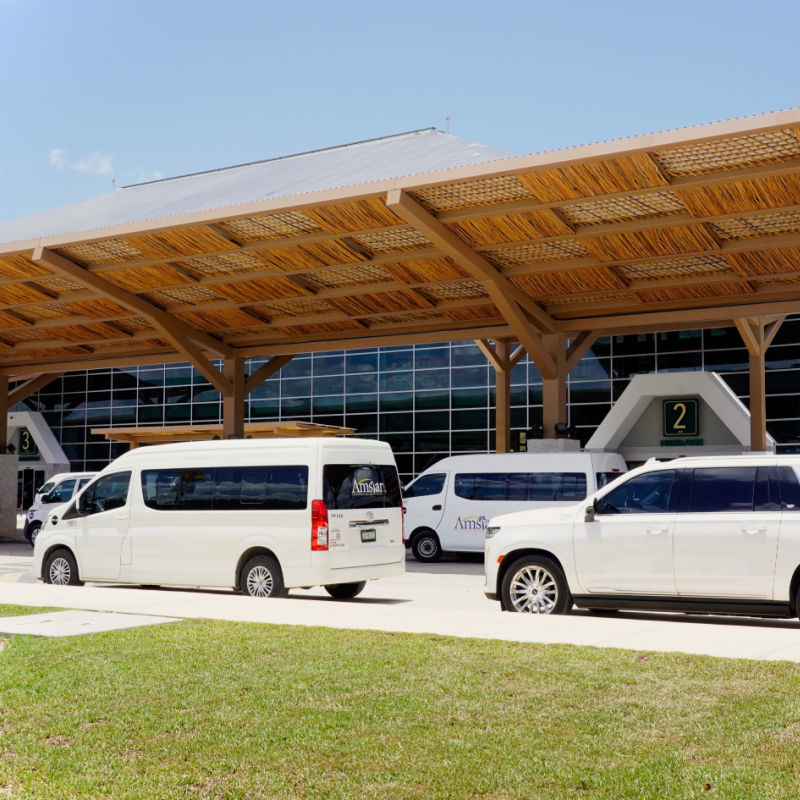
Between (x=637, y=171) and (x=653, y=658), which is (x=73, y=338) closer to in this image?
(x=637, y=171)

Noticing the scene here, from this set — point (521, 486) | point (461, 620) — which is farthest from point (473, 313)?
point (461, 620)

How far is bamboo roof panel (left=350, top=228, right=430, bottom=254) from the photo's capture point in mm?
19281

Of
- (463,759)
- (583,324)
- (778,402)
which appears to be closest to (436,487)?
(583,324)

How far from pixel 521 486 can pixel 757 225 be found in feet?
23.7

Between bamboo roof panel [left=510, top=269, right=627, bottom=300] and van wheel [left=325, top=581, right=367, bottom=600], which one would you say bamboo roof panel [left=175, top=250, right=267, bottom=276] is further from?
van wheel [left=325, top=581, right=367, bottom=600]

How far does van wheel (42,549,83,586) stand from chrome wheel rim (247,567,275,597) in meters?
3.47

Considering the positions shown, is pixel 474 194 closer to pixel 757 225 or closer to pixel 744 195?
pixel 744 195

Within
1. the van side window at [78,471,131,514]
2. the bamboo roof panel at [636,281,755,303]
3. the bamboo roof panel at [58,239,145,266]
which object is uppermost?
the bamboo roof panel at [58,239,145,266]

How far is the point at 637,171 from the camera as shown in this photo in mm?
15820

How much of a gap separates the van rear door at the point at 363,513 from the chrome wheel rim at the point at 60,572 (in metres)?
4.77

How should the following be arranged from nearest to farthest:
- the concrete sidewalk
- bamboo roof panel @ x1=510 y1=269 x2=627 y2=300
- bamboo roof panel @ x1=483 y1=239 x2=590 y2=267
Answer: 1. the concrete sidewalk
2. bamboo roof panel @ x1=483 y1=239 x2=590 y2=267
3. bamboo roof panel @ x1=510 y1=269 x2=627 y2=300

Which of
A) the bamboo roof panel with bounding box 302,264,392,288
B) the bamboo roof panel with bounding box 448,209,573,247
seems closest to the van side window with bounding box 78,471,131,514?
the bamboo roof panel with bounding box 448,209,573,247

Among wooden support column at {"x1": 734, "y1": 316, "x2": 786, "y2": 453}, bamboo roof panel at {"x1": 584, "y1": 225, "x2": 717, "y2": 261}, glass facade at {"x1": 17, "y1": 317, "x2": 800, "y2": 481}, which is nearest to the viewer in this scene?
bamboo roof panel at {"x1": 584, "y1": 225, "x2": 717, "y2": 261}

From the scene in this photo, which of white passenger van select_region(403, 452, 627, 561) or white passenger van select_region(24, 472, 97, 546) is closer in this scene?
white passenger van select_region(403, 452, 627, 561)
